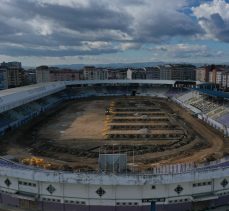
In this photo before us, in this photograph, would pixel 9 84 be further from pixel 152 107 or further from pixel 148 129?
pixel 148 129

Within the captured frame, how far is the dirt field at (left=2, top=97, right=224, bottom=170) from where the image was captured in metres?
35.2

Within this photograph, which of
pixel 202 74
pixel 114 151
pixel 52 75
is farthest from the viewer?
pixel 52 75

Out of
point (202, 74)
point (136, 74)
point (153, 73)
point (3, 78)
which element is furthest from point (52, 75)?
point (202, 74)

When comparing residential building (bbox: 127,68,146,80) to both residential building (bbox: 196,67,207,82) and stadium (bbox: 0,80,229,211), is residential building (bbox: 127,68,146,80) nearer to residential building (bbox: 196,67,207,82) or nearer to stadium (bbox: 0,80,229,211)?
residential building (bbox: 196,67,207,82)

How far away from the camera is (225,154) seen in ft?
119

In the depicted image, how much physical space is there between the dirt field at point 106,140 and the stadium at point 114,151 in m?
0.12

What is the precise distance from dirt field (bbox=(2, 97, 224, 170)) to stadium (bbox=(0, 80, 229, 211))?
0.12 m

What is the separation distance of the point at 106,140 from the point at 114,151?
17.4ft

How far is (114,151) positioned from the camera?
125 feet

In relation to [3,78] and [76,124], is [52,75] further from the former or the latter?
[76,124]

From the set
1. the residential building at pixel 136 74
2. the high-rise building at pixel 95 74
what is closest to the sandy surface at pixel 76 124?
the high-rise building at pixel 95 74

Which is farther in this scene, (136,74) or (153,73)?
(153,73)

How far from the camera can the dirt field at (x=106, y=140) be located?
35.2 metres

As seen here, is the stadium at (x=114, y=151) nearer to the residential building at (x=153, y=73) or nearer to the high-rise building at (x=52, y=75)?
the high-rise building at (x=52, y=75)
